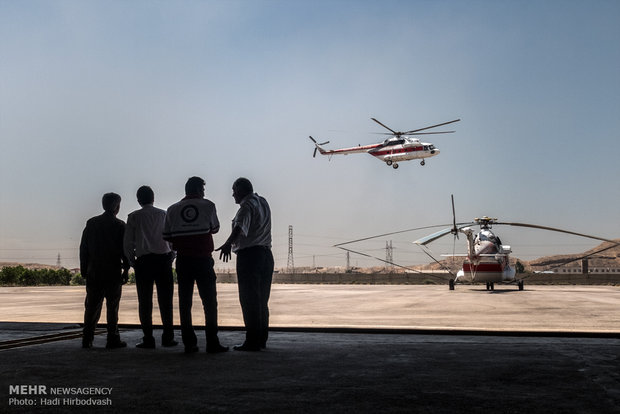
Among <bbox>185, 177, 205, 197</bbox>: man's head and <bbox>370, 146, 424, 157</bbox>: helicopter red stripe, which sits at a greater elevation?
<bbox>370, 146, 424, 157</bbox>: helicopter red stripe

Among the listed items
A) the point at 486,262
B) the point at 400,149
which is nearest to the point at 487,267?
the point at 486,262

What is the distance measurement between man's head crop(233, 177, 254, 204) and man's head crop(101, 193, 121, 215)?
153 centimetres

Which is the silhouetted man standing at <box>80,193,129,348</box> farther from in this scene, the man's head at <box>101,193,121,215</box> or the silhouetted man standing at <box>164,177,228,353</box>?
the silhouetted man standing at <box>164,177,228,353</box>

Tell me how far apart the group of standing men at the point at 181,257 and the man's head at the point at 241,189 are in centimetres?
1

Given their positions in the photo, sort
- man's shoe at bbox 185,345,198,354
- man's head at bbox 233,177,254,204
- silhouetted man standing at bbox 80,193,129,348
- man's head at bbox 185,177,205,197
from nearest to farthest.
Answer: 1. man's shoe at bbox 185,345,198,354
2. man's head at bbox 185,177,205,197
3. man's head at bbox 233,177,254,204
4. silhouetted man standing at bbox 80,193,129,348

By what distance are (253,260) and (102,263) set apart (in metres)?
1.81

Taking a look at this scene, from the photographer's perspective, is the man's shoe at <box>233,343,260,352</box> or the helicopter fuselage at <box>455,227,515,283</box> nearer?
the man's shoe at <box>233,343,260,352</box>

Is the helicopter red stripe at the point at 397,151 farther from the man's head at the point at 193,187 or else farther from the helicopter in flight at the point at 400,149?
the man's head at the point at 193,187

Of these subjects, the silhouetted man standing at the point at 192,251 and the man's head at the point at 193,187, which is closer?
the silhouetted man standing at the point at 192,251

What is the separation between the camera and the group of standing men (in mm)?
5934

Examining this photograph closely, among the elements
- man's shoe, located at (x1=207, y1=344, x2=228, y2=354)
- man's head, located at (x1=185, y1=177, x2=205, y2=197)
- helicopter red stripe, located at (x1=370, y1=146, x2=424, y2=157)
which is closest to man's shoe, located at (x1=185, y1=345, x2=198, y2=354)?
man's shoe, located at (x1=207, y1=344, x2=228, y2=354)

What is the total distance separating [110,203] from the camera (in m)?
6.78

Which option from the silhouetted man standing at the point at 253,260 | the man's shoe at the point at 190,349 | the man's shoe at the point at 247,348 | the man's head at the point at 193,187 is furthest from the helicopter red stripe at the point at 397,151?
the man's shoe at the point at 190,349

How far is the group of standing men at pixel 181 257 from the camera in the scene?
19.5ft
